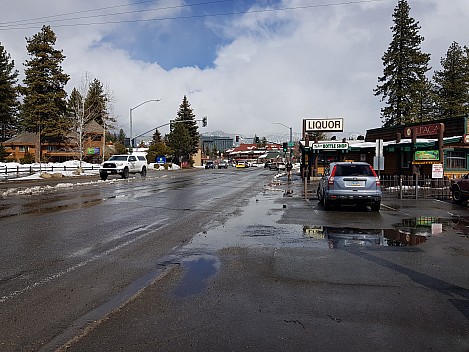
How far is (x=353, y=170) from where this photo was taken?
13719 mm

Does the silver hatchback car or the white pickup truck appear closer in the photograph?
the silver hatchback car

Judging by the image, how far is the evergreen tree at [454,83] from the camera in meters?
52.3

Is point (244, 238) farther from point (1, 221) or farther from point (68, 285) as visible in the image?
point (1, 221)

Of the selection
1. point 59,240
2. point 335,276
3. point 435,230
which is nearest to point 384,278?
point 335,276

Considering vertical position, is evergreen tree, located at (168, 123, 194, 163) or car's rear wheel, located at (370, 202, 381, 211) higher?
evergreen tree, located at (168, 123, 194, 163)

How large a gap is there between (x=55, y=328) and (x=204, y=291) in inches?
71.6

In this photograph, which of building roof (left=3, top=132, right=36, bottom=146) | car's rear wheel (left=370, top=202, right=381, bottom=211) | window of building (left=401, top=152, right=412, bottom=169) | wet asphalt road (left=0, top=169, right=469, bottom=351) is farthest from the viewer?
building roof (left=3, top=132, right=36, bottom=146)

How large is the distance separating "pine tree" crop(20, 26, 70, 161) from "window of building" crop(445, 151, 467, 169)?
46.1 m

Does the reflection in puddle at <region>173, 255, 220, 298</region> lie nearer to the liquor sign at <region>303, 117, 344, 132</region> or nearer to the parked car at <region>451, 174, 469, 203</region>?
the parked car at <region>451, 174, 469, 203</region>

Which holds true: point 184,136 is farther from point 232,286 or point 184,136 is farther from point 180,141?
point 232,286

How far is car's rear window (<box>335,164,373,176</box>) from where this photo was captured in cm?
1362

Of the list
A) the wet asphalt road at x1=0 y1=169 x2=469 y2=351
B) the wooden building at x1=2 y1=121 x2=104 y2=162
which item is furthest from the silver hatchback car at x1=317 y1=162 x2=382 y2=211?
the wooden building at x1=2 y1=121 x2=104 y2=162

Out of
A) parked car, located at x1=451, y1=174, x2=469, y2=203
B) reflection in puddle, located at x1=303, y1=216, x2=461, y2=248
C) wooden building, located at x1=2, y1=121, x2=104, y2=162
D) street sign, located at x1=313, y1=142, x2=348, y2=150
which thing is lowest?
reflection in puddle, located at x1=303, y1=216, x2=461, y2=248

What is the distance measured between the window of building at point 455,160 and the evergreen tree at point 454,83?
2738 cm
